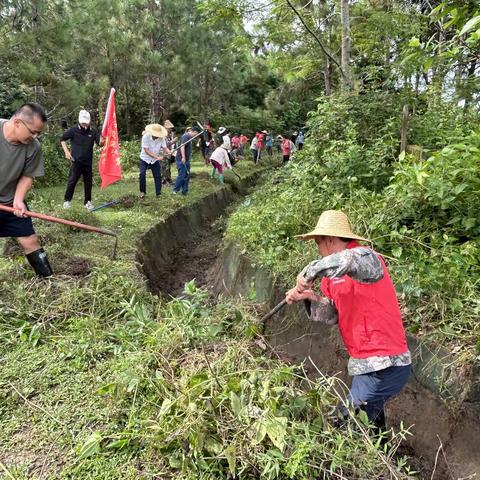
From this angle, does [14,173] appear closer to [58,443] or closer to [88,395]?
[88,395]

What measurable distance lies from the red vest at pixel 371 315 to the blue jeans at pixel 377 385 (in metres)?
0.15

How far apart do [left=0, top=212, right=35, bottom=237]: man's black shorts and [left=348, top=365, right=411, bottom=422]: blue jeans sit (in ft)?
11.9

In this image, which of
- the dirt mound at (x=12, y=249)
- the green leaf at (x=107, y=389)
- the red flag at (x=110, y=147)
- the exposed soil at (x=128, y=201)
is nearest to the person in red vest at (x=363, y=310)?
the green leaf at (x=107, y=389)

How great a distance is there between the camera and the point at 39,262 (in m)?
4.92

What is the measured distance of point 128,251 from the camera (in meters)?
6.84

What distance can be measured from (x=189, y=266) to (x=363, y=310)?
20.7ft

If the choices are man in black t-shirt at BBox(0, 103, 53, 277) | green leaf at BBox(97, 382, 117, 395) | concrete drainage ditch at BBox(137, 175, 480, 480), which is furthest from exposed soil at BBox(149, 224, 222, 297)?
green leaf at BBox(97, 382, 117, 395)

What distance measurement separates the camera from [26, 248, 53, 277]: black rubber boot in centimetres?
488

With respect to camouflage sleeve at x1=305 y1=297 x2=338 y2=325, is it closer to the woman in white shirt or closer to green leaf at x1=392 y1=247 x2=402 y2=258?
green leaf at x1=392 y1=247 x2=402 y2=258

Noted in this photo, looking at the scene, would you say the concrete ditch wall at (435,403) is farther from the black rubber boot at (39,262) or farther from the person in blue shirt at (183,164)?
the person in blue shirt at (183,164)

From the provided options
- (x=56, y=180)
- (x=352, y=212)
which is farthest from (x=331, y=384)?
(x=56, y=180)

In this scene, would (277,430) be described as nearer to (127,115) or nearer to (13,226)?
(13,226)

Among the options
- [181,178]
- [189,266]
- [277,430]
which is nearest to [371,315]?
[277,430]

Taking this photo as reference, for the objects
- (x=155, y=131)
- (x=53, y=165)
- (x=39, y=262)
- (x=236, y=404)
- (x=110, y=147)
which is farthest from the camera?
(x=53, y=165)
